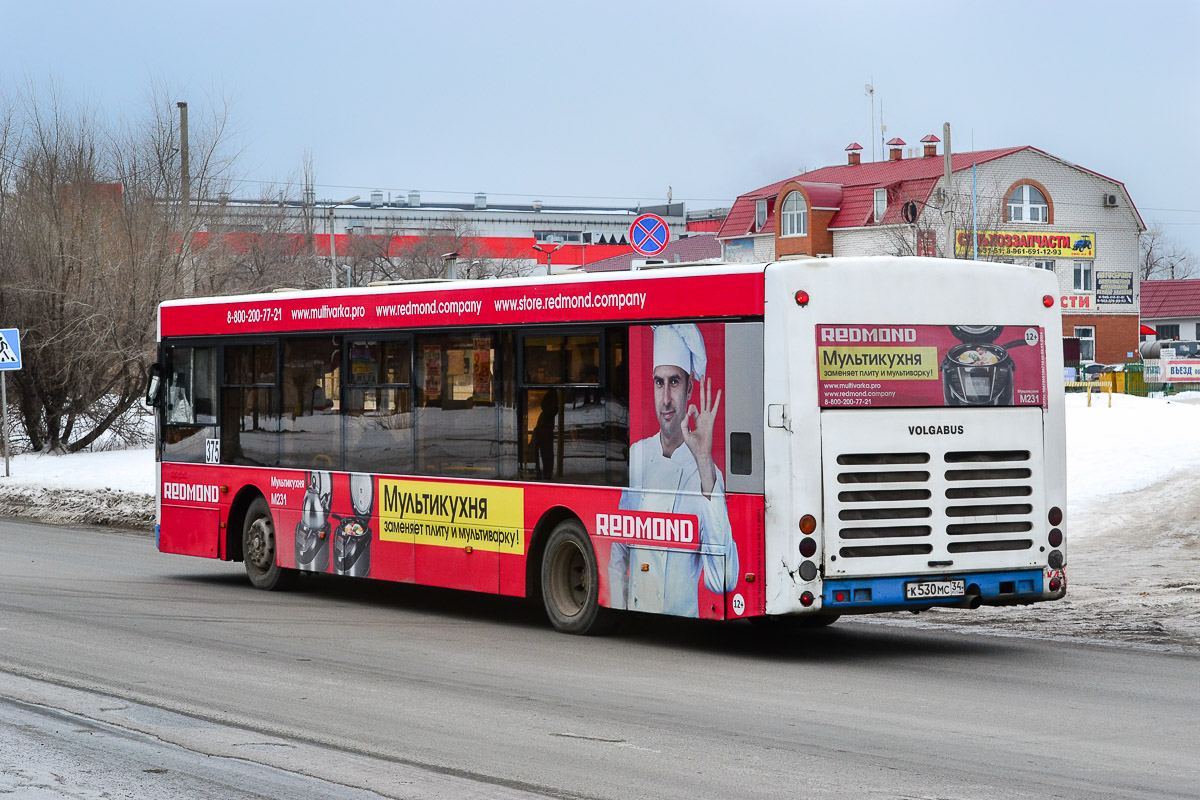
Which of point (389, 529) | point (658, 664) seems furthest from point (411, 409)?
point (658, 664)

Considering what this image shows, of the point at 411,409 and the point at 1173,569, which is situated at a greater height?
the point at 411,409

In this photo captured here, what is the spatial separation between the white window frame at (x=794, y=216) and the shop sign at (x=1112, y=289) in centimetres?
1398

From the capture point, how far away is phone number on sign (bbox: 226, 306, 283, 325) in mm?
15125

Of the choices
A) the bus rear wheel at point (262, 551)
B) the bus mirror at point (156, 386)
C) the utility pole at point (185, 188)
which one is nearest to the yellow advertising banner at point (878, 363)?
the bus rear wheel at point (262, 551)

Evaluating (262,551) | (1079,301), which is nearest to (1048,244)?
(1079,301)

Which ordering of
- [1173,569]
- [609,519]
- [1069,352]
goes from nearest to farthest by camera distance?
[609,519] → [1173,569] → [1069,352]

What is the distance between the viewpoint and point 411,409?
Result: 13.5 m

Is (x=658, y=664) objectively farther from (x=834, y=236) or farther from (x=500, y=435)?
(x=834, y=236)

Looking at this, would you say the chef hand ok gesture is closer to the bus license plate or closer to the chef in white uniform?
the chef in white uniform

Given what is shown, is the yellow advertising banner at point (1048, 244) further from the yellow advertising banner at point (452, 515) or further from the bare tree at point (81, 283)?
the yellow advertising banner at point (452, 515)

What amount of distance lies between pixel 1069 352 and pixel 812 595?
50.9 metres

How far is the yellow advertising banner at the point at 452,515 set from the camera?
1259 cm

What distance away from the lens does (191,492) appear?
53.8 ft

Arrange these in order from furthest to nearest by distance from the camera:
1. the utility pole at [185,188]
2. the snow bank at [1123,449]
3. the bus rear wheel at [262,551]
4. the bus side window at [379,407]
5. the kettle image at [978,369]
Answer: the utility pole at [185,188]
the snow bank at [1123,449]
the bus rear wheel at [262,551]
the bus side window at [379,407]
the kettle image at [978,369]
